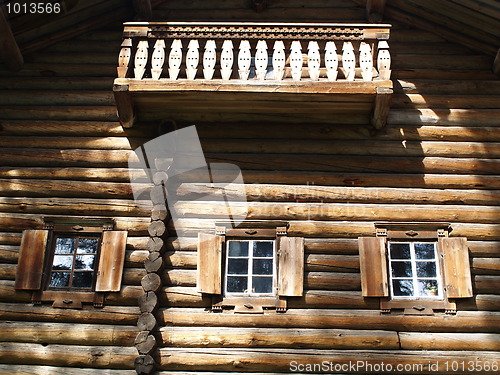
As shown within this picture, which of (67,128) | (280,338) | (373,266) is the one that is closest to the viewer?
(280,338)

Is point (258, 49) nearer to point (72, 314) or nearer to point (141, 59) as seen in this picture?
point (141, 59)

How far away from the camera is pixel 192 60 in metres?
10.8

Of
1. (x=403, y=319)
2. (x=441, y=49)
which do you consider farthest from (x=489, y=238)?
(x=441, y=49)

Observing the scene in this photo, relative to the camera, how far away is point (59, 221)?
1066 cm

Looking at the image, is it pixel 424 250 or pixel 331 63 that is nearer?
pixel 424 250

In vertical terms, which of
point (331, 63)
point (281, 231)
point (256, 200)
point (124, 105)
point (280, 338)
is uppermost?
point (331, 63)

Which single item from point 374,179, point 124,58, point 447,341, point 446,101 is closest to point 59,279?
point 124,58

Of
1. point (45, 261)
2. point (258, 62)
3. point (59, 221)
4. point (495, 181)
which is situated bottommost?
point (45, 261)

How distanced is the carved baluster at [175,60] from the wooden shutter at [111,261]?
290cm

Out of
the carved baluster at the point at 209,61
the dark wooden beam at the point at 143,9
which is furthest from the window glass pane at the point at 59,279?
the dark wooden beam at the point at 143,9

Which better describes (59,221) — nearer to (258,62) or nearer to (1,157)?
(1,157)

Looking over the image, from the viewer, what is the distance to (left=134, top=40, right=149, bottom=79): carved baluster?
1061 centimetres

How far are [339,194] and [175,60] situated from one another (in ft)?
12.3

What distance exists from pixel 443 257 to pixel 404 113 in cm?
283
